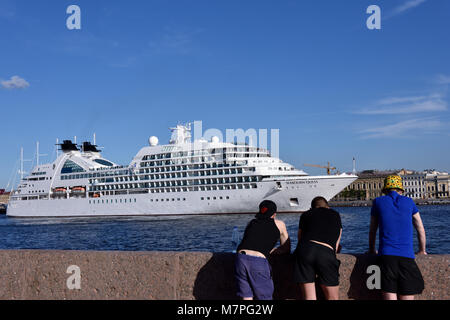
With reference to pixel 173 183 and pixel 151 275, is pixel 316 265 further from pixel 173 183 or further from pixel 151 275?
pixel 173 183

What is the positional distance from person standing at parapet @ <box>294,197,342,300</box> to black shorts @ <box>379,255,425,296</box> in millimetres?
504

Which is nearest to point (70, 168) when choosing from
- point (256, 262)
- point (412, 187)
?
point (256, 262)

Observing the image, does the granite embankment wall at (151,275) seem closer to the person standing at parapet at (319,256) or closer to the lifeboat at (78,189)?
the person standing at parapet at (319,256)

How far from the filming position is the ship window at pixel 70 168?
244ft

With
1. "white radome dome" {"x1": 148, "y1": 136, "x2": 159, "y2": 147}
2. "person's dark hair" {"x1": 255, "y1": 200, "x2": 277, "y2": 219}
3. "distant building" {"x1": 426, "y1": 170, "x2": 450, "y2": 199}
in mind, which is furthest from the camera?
"distant building" {"x1": 426, "y1": 170, "x2": 450, "y2": 199}

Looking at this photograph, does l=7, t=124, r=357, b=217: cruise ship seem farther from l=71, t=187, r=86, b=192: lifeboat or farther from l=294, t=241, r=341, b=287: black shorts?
l=294, t=241, r=341, b=287: black shorts

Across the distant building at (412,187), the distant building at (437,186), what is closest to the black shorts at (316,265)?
the distant building at (412,187)

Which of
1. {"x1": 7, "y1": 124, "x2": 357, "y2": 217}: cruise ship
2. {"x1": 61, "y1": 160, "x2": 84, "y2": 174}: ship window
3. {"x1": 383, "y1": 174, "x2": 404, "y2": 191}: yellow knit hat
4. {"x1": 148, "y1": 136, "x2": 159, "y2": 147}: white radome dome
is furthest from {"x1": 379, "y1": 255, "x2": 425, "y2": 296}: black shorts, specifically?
{"x1": 61, "y1": 160, "x2": 84, "y2": 174}: ship window

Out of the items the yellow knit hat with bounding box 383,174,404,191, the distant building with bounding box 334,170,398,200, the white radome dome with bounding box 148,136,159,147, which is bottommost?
the distant building with bounding box 334,170,398,200

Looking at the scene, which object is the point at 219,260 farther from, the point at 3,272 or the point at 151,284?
the point at 3,272

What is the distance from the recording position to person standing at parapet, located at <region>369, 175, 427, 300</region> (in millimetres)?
4609

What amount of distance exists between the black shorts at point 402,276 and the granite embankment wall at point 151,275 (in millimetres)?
430
